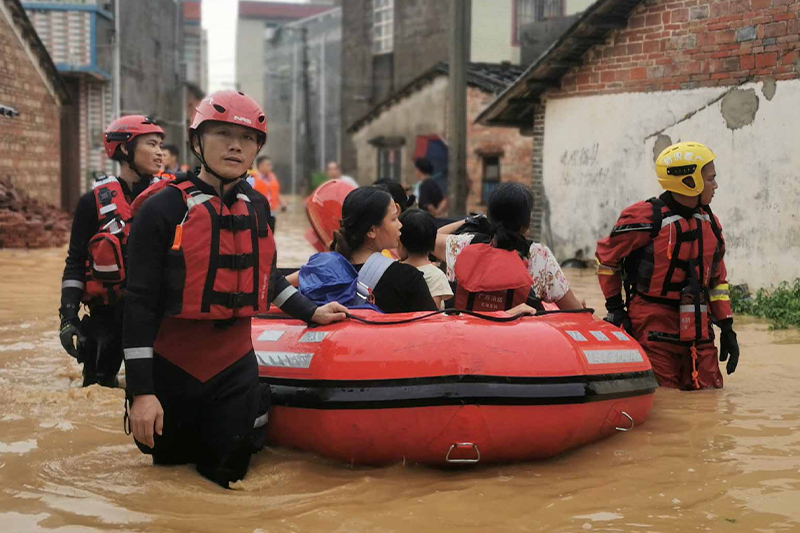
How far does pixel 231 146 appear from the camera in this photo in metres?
3.95

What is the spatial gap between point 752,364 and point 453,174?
21.6 ft

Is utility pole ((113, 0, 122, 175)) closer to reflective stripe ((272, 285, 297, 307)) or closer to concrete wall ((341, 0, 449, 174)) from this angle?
concrete wall ((341, 0, 449, 174))

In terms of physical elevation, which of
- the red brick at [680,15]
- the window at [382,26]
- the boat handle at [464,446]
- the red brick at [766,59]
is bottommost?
the boat handle at [464,446]

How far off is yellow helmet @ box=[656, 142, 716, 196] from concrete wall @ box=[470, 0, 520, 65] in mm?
21100

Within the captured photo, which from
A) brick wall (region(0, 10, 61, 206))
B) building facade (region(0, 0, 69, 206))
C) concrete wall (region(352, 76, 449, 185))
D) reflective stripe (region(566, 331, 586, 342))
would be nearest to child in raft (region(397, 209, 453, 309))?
reflective stripe (region(566, 331, 586, 342))

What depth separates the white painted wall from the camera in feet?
36.0

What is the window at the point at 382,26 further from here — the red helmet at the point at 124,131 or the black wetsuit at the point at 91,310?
the black wetsuit at the point at 91,310

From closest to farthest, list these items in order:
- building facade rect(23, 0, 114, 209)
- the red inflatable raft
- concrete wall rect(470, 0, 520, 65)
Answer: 1. the red inflatable raft
2. building facade rect(23, 0, 114, 209)
3. concrete wall rect(470, 0, 520, 65)

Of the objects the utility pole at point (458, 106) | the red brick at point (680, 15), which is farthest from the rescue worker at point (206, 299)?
the red brick at point (680, 15)

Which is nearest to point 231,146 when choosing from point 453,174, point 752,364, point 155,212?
point 155,212

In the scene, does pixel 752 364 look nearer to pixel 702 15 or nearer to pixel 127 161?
pixel 127 161

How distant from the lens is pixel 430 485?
427 centimetres

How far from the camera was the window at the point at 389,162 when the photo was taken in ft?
88.9

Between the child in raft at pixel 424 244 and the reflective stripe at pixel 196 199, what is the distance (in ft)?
5.31
